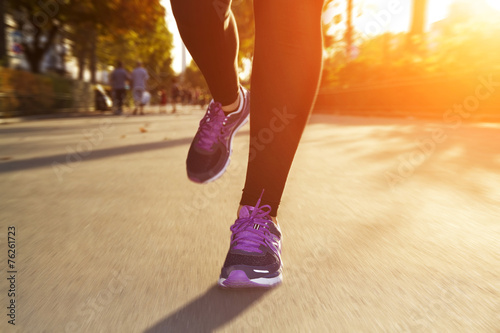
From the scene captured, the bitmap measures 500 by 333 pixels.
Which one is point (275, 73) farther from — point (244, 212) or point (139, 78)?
point (139, 78)

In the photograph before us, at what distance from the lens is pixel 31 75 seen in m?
14.3

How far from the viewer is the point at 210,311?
135 centimetres

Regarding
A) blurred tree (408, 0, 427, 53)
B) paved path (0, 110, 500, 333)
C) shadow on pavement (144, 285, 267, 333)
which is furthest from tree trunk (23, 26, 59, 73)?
shadow on pavement (144, 285, 267, 333)

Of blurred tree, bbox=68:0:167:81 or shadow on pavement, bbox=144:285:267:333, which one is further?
blurred tree, bbox=68:0:167:81

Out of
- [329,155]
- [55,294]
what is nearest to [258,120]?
[55,294]

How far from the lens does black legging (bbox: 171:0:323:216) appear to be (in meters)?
1.66

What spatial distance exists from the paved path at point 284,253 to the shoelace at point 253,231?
13 cm

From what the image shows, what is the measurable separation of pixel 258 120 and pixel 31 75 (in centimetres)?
1437

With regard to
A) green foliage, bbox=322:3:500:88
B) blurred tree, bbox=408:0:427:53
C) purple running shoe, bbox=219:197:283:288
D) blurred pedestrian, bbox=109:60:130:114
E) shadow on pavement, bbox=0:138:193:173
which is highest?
blurred tree, bbox=408:0:427:53

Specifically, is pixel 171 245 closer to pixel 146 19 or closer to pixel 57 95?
pixel 57 95

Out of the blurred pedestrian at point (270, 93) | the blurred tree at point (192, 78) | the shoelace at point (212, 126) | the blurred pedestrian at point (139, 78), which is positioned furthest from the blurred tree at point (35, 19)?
the blurred tree at point (192, 78)

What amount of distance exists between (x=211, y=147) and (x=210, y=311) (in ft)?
2.73

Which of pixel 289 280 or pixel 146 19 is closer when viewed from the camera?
pixel 289 280

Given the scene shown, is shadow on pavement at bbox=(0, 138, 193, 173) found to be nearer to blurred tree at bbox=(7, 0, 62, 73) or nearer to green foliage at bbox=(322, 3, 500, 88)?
green foliage at bbox=(322, 3, 500, 88)
